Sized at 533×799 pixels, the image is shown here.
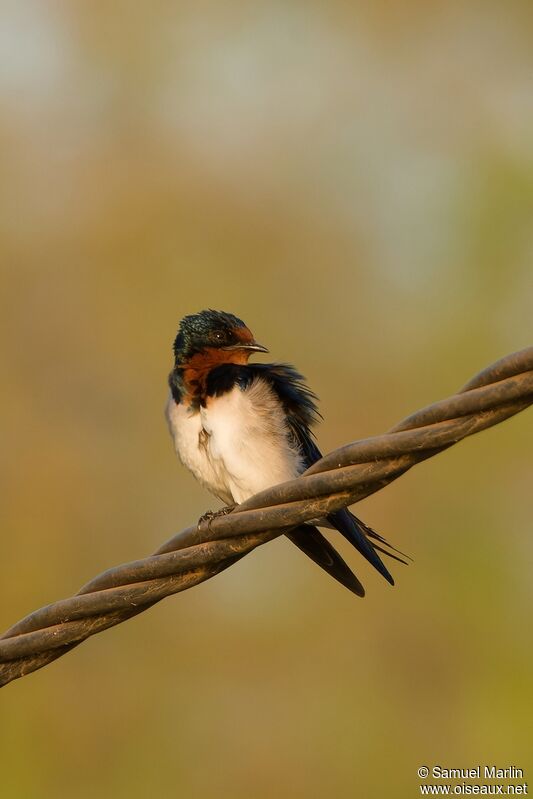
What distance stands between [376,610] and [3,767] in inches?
112

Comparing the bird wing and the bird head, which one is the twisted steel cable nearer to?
the bird wing

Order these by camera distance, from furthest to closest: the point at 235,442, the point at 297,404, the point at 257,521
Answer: the point at 297,404, the point at 235,442, the point at 257,521

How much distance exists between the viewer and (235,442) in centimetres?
390

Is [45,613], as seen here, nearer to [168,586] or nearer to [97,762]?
[168,586]

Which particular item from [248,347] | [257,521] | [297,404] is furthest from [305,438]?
[257,521]

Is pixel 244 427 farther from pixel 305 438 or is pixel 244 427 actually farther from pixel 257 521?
pixel 257 521

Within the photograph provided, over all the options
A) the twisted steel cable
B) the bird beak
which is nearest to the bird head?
the bird beak

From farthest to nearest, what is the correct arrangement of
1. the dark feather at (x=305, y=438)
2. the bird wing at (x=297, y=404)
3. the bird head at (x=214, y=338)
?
the bird head at (x=214, y=338) → the bird wing at (x=297, y=404) → the dark feather at (x=305, y=438)

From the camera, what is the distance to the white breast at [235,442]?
12.8ft

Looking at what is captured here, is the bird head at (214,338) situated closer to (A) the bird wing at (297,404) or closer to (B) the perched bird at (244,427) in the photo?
(B) the perched bird at (244,427)

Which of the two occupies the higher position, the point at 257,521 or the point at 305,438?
the point at 305,438

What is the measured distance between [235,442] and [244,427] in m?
0.06

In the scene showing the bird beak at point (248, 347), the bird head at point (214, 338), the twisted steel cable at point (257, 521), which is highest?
the bird head at point (214, 338)

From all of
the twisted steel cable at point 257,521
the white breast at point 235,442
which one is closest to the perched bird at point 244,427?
the white breast at point 235,442
